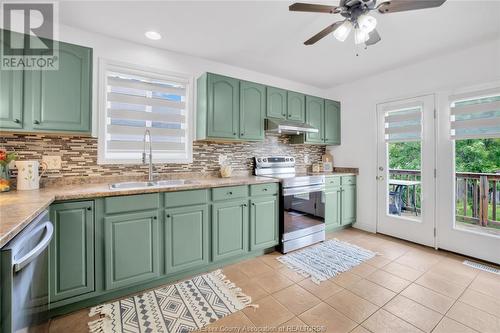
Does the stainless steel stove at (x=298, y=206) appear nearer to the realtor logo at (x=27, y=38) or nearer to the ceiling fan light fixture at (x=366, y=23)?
the ceiling fan light fixture at (x=366, y=23)

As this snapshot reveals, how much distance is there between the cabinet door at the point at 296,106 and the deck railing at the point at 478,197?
2132mm

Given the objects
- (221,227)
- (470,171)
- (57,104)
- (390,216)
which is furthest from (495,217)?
(57,104)

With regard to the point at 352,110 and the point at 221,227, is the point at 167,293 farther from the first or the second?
the point at 352,110

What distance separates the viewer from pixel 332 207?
11.6 feet

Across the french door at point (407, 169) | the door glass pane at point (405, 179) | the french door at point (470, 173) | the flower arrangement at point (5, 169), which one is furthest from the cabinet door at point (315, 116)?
the flower arrangement at point (5, 169)

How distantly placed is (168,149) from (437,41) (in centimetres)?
331

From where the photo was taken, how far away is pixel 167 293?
202 centimetres

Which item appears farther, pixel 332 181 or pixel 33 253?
pixel 332 181

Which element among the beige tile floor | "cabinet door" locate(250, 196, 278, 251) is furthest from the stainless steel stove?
the beige tile floor

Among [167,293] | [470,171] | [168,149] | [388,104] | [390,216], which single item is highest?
[388,104]

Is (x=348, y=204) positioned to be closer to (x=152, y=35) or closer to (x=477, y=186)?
(x=477, y=186)

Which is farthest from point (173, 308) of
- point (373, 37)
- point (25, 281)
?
point (373, 37)

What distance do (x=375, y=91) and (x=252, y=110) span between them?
6.74 ft

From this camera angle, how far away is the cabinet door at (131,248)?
1.87m
